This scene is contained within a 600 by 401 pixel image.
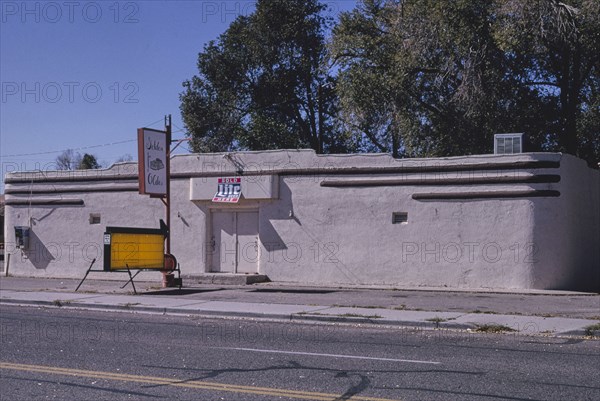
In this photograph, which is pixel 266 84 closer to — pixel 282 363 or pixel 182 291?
pixel 182 291

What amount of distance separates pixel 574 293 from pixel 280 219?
8.94 metres

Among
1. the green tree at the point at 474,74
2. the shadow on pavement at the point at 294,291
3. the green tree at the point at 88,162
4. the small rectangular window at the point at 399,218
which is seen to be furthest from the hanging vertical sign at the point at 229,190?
the green tree at the point at 88,162

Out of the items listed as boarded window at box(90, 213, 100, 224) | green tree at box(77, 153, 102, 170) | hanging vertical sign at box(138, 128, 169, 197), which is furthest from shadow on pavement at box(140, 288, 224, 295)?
green tree at box(77, 153, 102, 170)

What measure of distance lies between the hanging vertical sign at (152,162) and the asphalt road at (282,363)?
319 inches

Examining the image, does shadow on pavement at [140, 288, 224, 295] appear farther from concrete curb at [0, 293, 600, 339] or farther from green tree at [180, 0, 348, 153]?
green tree at [180, 0, 348, 153]

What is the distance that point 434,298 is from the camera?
63.1 ft

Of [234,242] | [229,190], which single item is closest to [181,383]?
[229,190]

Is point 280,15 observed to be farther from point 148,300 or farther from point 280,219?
point 148,300

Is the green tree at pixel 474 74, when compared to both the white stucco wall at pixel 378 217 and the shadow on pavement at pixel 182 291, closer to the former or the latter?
the white stucco wall at pixel 378 217

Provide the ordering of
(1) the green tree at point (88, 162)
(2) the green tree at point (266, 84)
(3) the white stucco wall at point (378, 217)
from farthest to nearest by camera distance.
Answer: (1) the green tree at point (88, 162) → (2) the green tree at point (266, 84) → (3) the white stucco wall at point (378, 217)

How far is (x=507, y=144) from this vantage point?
22078mm

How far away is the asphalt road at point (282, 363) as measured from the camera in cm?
838

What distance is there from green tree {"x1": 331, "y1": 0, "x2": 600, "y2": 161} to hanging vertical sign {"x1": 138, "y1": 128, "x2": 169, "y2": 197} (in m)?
8.56

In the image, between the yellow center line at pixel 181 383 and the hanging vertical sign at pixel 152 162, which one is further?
the hanging vertical sign at pixel 152 162
